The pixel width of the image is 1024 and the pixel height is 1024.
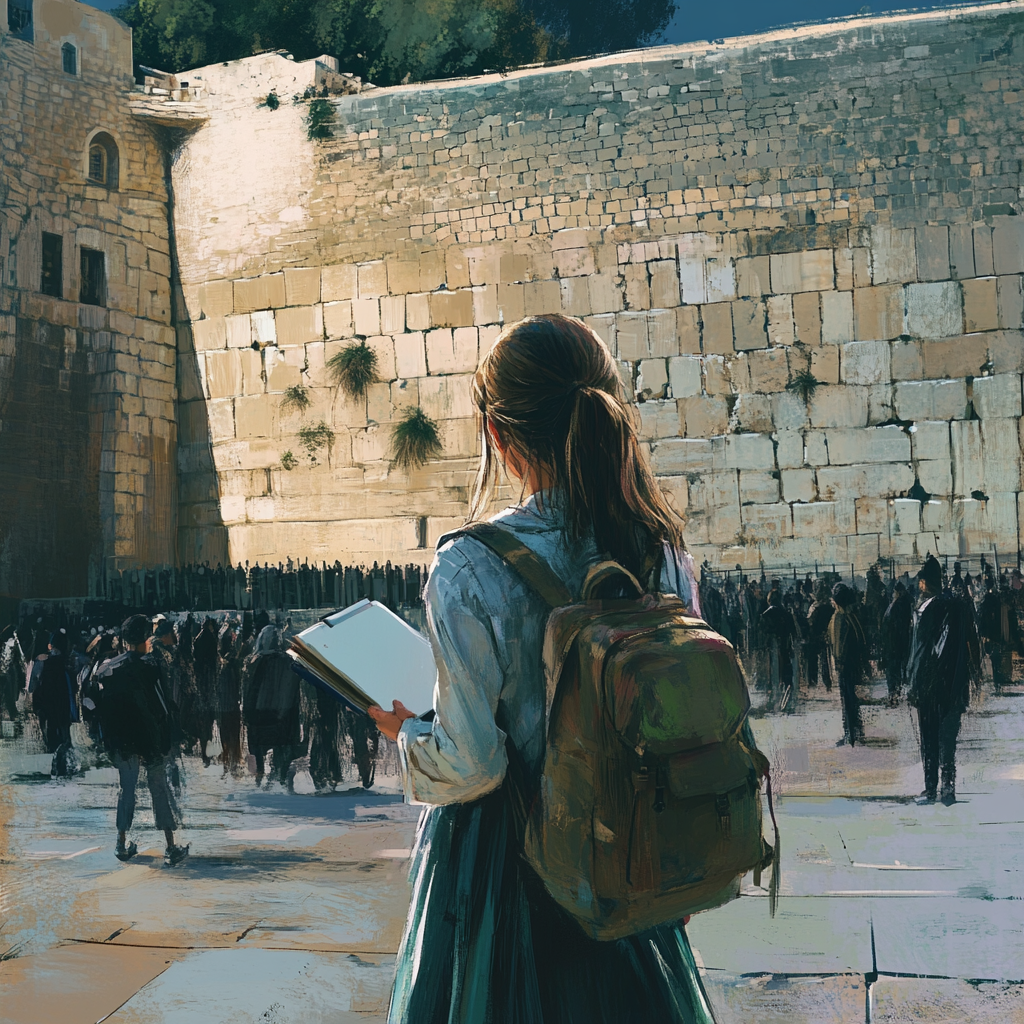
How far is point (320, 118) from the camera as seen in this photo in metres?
11.2

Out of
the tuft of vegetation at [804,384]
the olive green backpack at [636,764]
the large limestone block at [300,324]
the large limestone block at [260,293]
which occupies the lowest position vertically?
the olive green backpack at [636,764]

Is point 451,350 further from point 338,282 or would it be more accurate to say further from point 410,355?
point 338,282

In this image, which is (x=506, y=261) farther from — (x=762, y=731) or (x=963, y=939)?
(x=963, y=939)

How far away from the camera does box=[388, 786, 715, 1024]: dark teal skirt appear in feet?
4.88

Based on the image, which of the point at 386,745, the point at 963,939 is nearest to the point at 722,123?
the point at 386,745

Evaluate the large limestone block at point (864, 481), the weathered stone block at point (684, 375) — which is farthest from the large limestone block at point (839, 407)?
the weathered stone block at point (684, 375)

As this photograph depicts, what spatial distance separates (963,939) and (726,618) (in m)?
5.77

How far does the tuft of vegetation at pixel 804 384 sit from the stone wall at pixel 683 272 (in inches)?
0.8

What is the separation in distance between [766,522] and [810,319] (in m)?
1.93

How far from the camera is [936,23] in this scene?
983cm

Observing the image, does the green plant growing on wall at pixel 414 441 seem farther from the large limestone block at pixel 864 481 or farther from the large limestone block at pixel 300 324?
the large limestone block at pixel 864 481

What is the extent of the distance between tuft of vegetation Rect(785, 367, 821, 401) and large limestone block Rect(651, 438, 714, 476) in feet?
3.00

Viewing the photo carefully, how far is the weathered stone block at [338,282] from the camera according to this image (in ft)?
36.5

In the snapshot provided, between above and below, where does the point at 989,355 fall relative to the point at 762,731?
above
